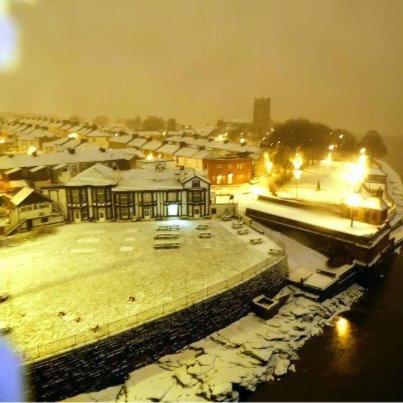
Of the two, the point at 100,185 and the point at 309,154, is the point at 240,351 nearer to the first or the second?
the point at 100,185

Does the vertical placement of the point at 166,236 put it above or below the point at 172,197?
below

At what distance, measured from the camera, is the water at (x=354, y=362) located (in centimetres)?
2392

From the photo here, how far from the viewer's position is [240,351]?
26953 mm

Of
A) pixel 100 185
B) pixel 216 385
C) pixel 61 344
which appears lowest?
pixel 216 385

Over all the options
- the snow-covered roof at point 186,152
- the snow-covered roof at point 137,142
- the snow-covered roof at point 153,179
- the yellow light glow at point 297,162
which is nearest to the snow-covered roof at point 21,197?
the snow-covered roof at point 153,179

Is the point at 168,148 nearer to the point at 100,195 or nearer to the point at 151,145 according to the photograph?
the point at 151,145

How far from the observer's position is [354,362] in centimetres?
2680

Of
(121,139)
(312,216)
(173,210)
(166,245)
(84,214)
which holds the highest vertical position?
(121,139)

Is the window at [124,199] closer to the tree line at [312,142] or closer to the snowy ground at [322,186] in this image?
the snowy ground at [322,186]

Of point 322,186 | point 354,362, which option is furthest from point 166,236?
point 322,186

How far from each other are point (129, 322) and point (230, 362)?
741 centimetres

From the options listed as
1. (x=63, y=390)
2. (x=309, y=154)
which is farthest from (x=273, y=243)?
(x=309, y=154)

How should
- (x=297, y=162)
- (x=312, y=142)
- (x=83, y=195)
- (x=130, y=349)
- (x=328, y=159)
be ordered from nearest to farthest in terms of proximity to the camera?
(x=130, y=349)
(x=83, y=195)
(x=297, y=162)
(x=312, y=142)
(x=328, y=159)

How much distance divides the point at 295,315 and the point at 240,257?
6.82 metres
